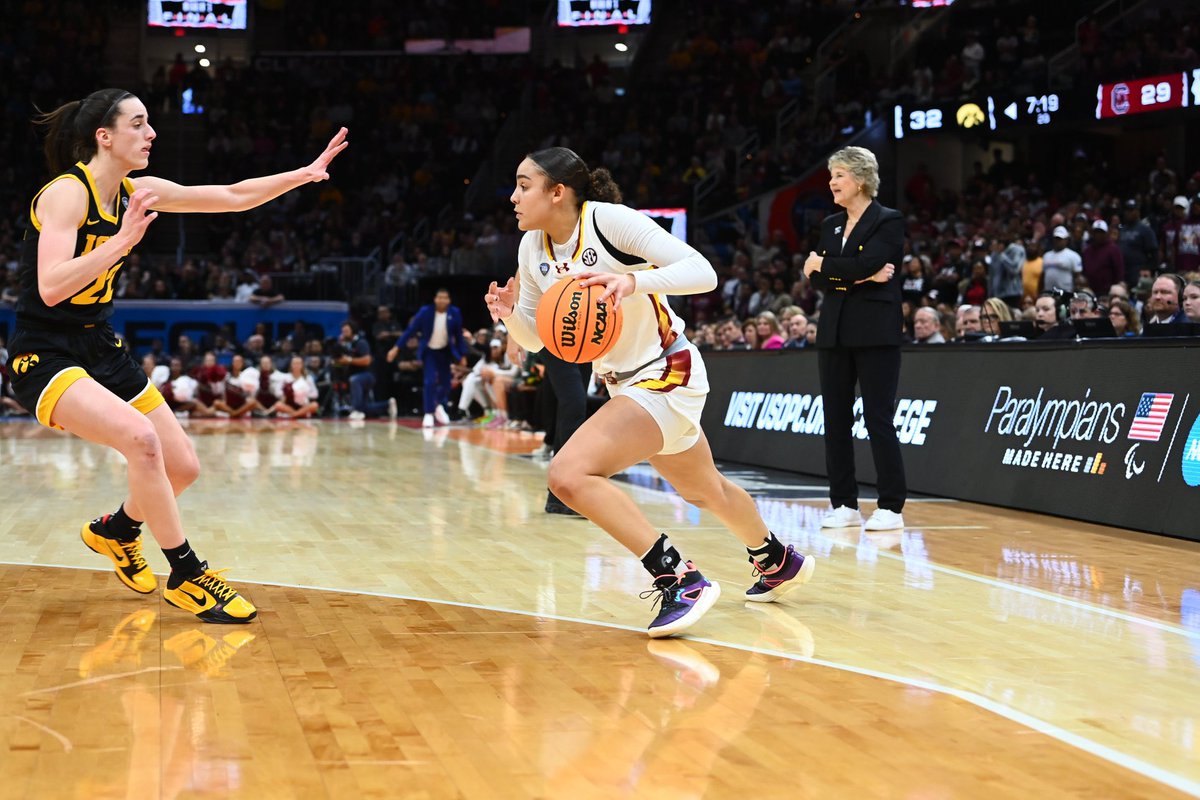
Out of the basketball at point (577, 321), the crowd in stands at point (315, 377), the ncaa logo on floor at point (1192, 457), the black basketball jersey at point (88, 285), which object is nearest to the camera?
the basketball at point (577, 321)

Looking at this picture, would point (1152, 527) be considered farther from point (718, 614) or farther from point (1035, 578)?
point (718, 614)

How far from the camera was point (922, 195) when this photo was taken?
2352 centimetres

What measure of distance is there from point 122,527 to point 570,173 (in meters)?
2.36

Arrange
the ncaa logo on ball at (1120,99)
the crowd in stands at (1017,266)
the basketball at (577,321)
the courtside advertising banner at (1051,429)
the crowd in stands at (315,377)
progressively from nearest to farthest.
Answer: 1. the basketball at (577,321)
2. the courtside advertising banner at (1051,429)
3. the crowd in stands at (1017,266)
4. the ncaa logo on ball at (1120,99)
5. the crowd in stands at (315,377)

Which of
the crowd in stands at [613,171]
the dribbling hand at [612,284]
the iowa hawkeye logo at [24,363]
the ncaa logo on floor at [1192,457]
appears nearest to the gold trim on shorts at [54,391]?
the iowa hawkeye logo at [24,363]

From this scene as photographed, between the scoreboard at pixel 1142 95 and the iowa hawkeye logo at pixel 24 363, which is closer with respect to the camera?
the iowa hawkeye logo at pixel 24 363

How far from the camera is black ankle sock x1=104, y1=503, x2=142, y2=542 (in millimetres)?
5445

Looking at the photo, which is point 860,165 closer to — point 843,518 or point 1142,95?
point 843,518

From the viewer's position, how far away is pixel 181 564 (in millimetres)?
5004

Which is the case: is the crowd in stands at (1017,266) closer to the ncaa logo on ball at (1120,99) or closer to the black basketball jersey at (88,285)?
the ncaa logo on ball at (1120,99)

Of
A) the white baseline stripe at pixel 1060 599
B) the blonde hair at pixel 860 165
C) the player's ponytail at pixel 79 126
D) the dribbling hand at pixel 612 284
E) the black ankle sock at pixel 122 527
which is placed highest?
the blonde hair at pixel 860 165

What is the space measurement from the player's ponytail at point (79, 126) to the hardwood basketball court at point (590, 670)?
173cm

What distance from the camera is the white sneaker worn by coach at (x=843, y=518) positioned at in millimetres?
7820

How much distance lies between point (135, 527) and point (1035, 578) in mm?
3919
